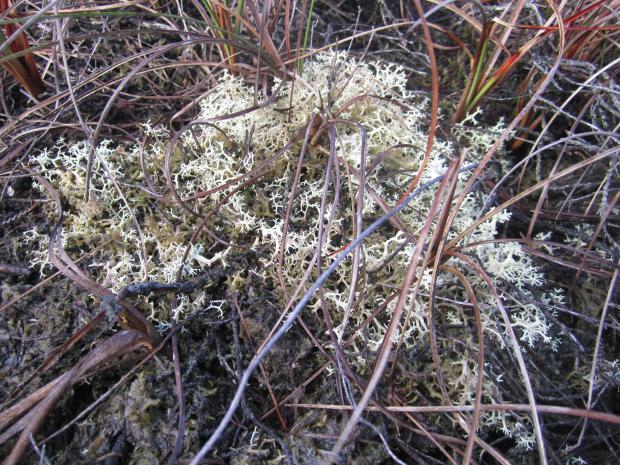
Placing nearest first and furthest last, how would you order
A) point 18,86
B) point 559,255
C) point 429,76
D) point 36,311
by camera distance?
1. point 36,311
2. point 559,255
3. point 18,86
4. point 429,76

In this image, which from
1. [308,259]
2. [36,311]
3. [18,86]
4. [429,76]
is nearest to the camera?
[36,311]

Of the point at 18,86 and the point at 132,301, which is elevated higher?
the point at 18,86

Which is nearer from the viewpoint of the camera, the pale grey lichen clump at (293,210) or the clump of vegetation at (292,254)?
the clump of vegetation at (292,254)

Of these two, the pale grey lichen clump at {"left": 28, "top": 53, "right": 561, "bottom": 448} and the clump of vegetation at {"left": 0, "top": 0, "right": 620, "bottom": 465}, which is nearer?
the clump of vegetation at {"left": 0, "top": 0, "right": 620, "bottom": 465}

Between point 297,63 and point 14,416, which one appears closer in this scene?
point 14,416

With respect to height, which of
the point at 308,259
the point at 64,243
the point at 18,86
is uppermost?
the point at 18,86

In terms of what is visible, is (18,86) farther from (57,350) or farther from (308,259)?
(308,259)

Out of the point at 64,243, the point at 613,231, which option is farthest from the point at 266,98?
the point at 613,231

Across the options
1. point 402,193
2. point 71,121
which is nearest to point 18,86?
point 71,121
